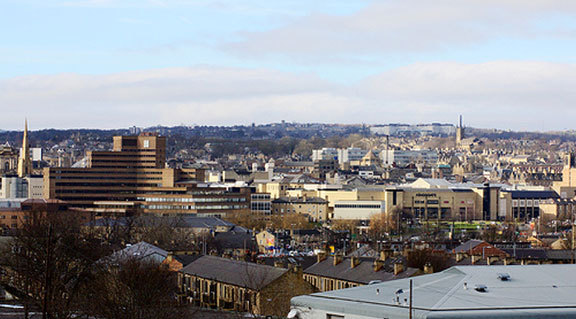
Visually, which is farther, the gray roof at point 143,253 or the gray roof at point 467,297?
the gray roof at point 143,253

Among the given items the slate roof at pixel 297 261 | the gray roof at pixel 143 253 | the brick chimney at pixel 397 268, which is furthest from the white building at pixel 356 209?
the brick chimney at pixel 397 268

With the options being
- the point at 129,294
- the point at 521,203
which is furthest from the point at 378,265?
the point at 521,203

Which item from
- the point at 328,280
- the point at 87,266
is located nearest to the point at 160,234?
the point at 328,280

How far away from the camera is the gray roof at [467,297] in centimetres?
2925

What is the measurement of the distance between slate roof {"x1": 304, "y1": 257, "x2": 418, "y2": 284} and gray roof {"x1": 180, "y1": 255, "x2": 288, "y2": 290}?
3.74m

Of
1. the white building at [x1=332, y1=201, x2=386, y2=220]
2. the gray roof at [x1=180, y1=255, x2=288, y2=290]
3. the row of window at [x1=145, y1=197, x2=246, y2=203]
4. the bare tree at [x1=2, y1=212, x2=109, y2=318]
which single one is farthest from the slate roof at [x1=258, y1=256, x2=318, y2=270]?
the white building at [x1=332, y1=201, x2=386, y2=220]

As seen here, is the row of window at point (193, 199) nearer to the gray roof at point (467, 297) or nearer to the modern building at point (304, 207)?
the modern building at point (304, 207)

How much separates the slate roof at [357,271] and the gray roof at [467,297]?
17.2 metres

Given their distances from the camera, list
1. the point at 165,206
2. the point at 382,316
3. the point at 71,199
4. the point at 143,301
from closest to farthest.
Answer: the point at 382,316
the point at 143,301
the point at 165,206
the point at 71,199

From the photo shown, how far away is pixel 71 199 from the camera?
6403 inches

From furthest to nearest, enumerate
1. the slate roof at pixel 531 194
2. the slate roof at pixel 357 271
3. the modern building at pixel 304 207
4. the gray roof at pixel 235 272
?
the slate roof at pixel 531 194, the modern building at pixel 304 207, the slate roof at pixel 357 271, the gray roof at pixel 235 272

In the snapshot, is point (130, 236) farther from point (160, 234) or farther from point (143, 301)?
point (143, 301)

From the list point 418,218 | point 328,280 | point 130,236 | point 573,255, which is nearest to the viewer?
point 328,280

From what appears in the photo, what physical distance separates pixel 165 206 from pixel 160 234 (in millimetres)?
54029
